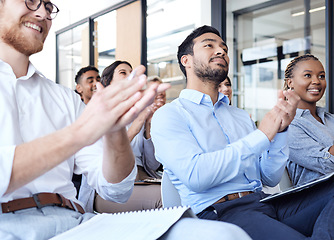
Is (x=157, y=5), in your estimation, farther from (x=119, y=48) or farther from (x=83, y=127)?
(x=83, y=127)

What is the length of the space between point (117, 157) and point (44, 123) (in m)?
0.31

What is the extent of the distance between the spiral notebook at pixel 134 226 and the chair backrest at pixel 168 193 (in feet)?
2.32

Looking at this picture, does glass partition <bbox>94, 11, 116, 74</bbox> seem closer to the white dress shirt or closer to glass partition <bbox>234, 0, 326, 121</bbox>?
glass partition <bbox>234, 0, 326, 121</bbox>

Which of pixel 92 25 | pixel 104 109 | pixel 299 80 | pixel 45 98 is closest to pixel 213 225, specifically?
pixel 104 109

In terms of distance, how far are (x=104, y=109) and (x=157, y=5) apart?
549cm

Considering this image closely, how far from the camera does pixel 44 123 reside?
50.8 inches

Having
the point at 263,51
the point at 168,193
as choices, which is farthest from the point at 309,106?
the point at 263,51

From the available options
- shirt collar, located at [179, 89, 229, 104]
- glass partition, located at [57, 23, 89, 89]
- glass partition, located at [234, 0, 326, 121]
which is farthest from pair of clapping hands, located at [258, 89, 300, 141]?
glass partition, located at [57, 23, 89, 89]

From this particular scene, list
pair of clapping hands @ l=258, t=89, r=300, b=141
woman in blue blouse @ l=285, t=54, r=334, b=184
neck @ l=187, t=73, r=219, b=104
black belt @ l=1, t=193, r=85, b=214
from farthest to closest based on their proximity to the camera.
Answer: woman in blue blouse @ l=285, t=54, r=334, b=184 < neck @ l=187, t=73, r=219, b=104 < pair of clapping hands @ l=258, t=89, r=300, b=141 < black belt @ l=1, t=193, r=85, b=214

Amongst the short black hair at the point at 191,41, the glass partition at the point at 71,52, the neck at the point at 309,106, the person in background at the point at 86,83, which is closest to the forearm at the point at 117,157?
the short black hair at the point at 191,41

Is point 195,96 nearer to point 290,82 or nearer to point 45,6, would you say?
point 45,6

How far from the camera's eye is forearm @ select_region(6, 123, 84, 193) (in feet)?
2.73

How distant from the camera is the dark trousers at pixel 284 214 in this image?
1.32m

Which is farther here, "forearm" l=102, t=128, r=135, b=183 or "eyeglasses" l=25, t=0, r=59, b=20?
"eyeglasses" l=25, t=0, r=59, b=20
